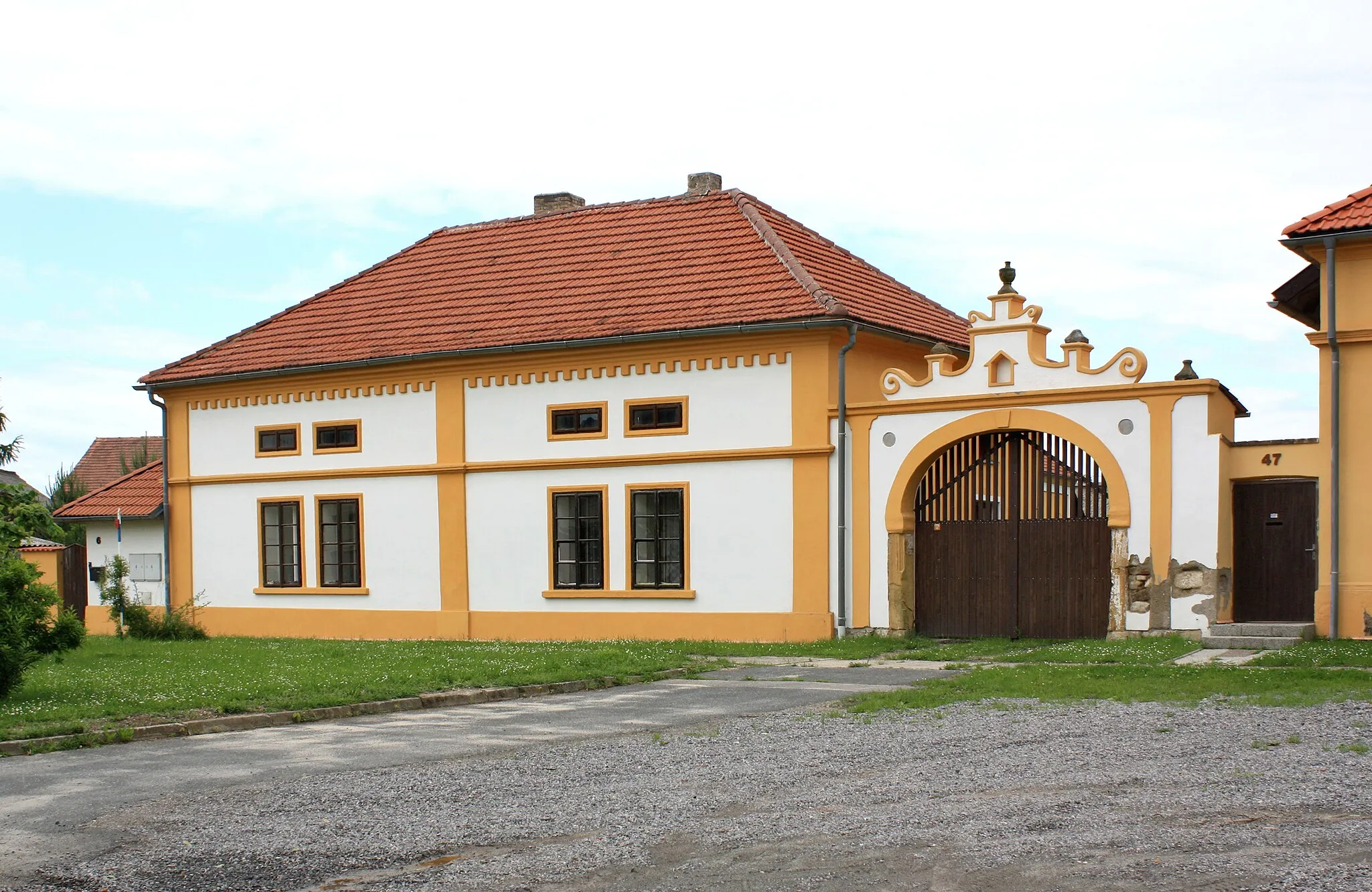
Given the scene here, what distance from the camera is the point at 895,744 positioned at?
34.1 feet

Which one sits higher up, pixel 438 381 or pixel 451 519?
pixel 438 381

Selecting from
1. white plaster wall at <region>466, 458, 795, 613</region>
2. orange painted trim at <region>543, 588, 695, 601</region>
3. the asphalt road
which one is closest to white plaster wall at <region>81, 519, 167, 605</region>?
white plaster wall at <region>466, 458, 795, 613</region>

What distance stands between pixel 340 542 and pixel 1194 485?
14806mm

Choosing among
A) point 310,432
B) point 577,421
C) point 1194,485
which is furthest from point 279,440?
point 1194,485

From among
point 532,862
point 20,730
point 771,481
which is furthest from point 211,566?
point 532,862

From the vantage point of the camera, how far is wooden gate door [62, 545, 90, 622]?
3366 cm

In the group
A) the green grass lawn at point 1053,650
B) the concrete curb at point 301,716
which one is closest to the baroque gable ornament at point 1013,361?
the green grass lawn at point 1053,650

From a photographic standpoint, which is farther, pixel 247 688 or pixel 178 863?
pixel 247 688

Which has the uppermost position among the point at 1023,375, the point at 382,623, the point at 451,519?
the point at 1023,375

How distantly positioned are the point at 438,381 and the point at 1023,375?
10158 mm

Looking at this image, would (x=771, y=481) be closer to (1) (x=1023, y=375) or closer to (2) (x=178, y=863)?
(1) (x=1023, y=375)

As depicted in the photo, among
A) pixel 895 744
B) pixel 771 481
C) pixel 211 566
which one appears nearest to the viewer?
pixel 895 744

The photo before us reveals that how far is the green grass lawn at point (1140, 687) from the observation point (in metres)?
12.5

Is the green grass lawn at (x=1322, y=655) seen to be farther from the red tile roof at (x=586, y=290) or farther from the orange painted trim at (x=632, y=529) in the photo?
the orange painted trim at (x=632, y=529)
